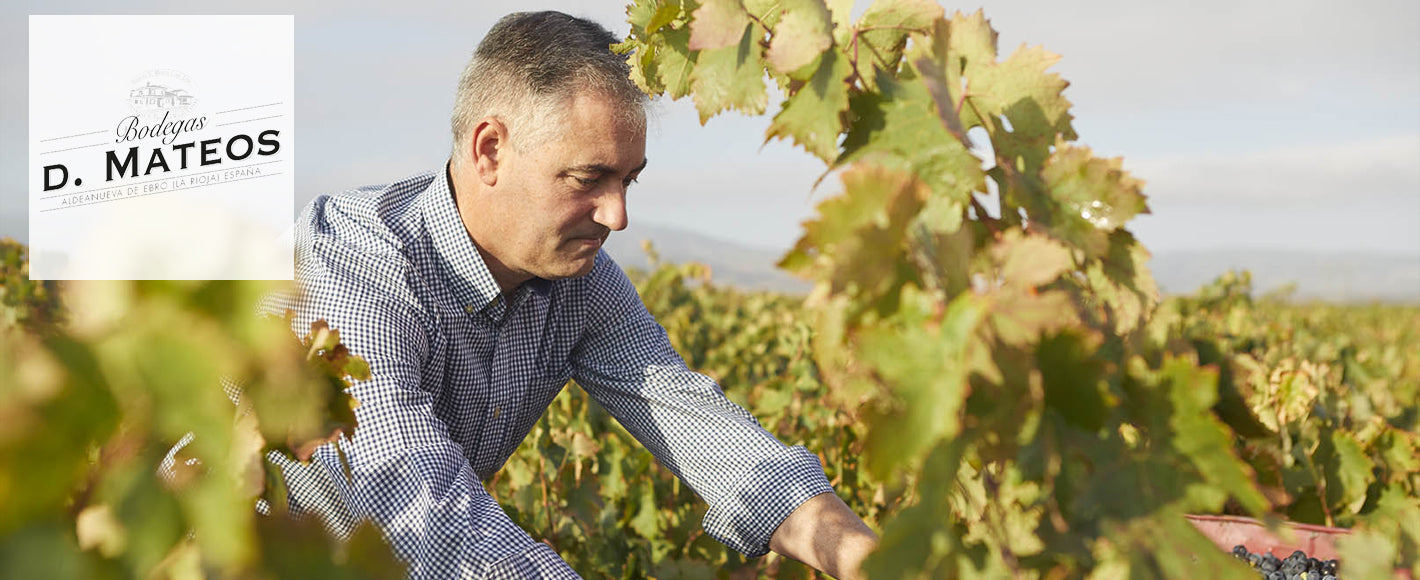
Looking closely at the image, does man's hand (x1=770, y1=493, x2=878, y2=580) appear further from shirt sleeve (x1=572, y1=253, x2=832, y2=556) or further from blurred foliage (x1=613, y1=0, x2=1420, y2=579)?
blurred foliage (x1=613, y1=0, x2=1420, y2=579)

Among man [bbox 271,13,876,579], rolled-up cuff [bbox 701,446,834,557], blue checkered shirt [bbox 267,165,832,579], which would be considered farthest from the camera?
rolled-up cuff [bbox 701,446,834,557]

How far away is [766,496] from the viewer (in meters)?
2.29

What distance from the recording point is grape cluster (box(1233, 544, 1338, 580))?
184cm

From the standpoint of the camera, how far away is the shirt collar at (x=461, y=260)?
2709mm

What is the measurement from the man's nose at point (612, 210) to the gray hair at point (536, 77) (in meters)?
0.20

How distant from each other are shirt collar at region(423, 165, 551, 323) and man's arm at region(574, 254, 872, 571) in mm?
337

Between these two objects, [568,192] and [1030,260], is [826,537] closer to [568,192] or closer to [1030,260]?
[568,192]

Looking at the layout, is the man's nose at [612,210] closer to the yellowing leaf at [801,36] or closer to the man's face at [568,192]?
the man's face at [568,192]

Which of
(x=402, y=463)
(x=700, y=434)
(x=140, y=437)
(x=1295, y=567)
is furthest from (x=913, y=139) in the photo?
(x=700, y=434)

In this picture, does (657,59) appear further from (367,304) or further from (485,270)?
(485,270)

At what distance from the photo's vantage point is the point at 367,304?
2258 millimetres

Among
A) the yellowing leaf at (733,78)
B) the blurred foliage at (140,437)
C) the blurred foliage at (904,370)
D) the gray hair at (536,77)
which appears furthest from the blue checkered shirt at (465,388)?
the blurred foliage at (140,437)

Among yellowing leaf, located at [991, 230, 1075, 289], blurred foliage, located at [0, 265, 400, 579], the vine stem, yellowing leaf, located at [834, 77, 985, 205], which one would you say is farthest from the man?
blurred foliage, located at [0, 265, 400, 579]

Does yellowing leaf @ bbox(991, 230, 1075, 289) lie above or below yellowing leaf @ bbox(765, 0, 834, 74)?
below
